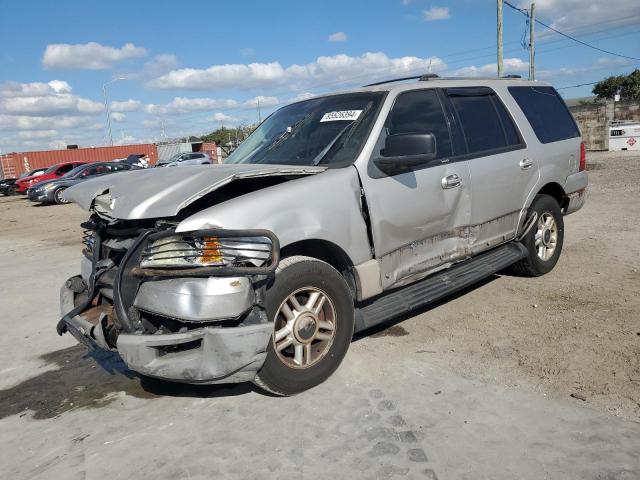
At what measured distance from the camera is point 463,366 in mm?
3881

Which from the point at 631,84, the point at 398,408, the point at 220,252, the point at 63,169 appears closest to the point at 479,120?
the point at 398,408

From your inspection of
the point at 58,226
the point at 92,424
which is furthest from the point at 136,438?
the point at 58,226

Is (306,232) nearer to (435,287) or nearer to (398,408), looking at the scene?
(398,408)

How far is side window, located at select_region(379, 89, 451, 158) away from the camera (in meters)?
4.29

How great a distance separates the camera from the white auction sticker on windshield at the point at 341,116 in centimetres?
424

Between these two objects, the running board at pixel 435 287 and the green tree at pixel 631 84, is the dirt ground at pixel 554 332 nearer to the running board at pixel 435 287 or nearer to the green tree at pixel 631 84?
the running board at pixel 435 287

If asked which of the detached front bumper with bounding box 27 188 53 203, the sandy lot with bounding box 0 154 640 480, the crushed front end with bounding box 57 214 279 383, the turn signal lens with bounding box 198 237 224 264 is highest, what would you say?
the turn signal lens with bounding box 198 237 224 264

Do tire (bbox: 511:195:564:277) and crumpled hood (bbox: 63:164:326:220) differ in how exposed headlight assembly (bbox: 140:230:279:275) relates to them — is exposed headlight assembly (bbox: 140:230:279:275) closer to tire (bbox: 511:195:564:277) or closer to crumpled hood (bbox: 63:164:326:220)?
crumpled hood (bbox: 63:164:326:220)

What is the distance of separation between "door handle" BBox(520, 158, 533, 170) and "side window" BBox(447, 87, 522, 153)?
0.61 ft

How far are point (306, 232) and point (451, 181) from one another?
156 cm

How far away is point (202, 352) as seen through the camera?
308 cm

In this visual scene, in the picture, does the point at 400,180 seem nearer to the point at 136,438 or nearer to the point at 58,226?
the point at 136,438

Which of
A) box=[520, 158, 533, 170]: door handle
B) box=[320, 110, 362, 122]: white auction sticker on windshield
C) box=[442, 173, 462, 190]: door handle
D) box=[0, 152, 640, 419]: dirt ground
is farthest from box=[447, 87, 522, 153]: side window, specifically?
box=[0, 152, 640, 419]: dirt ground

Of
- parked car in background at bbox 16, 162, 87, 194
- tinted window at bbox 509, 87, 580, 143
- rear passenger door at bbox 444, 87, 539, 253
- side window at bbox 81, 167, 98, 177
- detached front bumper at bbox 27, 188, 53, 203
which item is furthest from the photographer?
parked car in background at bbox 16, 162, 87, 194
